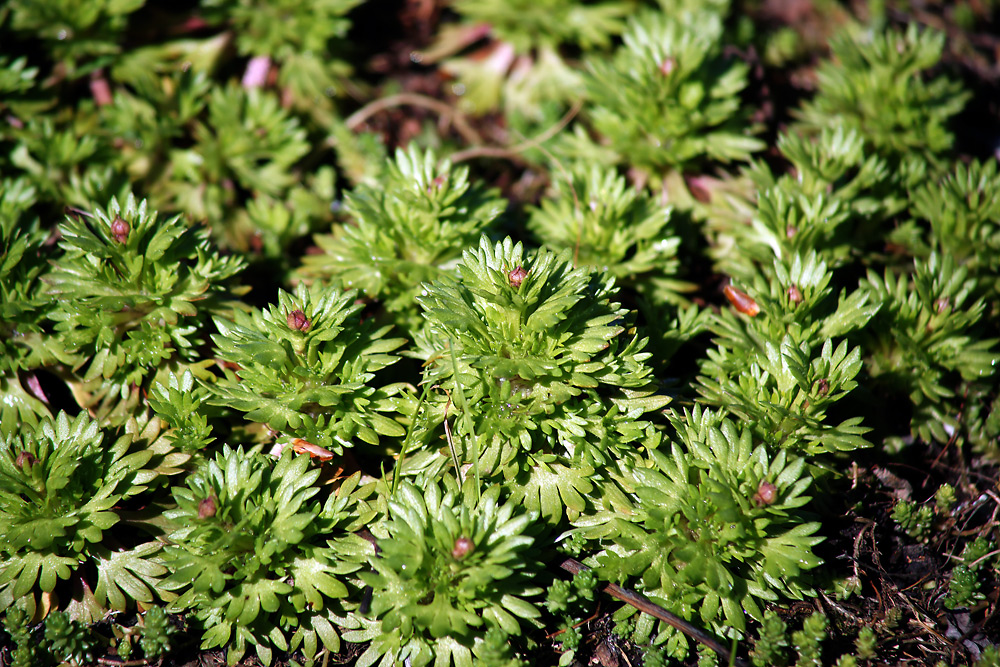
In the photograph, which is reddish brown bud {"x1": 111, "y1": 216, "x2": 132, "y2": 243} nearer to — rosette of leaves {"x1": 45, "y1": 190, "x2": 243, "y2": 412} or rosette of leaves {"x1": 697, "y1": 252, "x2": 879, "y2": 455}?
rosette of leaves {"x1": 45, "y1": 190, "x2": 243, "y2": 412}

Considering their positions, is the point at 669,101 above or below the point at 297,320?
above

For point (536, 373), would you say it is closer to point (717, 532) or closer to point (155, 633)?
point (717, 532)

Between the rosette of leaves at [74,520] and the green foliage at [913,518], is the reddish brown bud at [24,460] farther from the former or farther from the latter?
the green foliage at [913,518]

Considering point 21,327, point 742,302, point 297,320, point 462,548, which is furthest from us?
point 742,302

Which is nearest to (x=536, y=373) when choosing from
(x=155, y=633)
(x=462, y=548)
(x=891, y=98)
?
(x=462, y=548)

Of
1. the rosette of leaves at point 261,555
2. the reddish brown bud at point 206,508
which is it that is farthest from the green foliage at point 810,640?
the reddish brown bud at point 206,508

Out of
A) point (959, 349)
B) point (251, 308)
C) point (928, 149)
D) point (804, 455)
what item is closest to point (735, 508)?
point (804, 455)

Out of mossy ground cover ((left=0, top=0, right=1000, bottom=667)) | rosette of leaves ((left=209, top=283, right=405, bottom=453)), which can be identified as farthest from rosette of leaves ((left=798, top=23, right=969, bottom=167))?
rosette of leaves ((left=209, top=283, right=405, bottom=453))

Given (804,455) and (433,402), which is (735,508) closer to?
(804,455)
